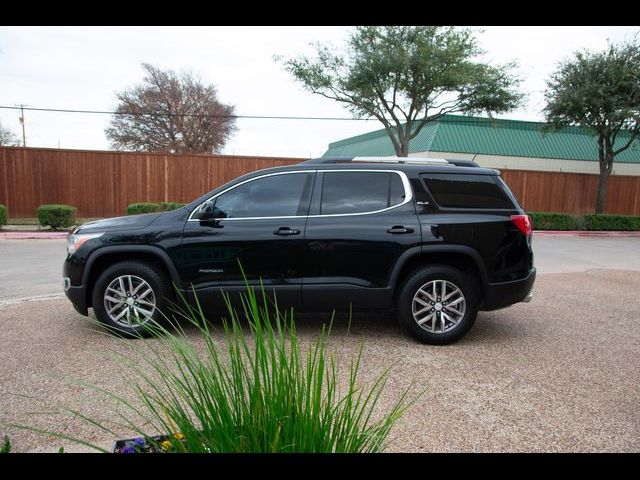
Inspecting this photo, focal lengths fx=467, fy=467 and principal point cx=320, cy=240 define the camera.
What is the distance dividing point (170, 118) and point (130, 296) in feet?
129

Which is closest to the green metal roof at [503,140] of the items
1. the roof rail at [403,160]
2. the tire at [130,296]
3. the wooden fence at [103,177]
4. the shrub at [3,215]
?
the wooden fence at [103,177]

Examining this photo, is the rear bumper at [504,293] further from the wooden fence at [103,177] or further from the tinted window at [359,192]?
the wooden fence at [103,177]

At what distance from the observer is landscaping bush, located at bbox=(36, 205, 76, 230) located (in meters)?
15.1

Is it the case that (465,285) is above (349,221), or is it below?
below

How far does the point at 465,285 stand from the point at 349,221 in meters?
1.38

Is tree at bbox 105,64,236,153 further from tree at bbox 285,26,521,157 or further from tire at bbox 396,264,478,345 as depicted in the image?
tire at bbox 396,264,478,345

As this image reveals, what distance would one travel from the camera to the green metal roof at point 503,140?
31.8m

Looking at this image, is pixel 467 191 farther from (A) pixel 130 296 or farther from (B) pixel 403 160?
(A) pixel 130 296

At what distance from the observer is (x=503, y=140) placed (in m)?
33.2

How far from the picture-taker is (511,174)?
22.4 metres

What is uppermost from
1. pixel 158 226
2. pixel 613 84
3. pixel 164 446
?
pixel 613 84

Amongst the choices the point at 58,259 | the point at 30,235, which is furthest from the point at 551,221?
the point at 30,235
